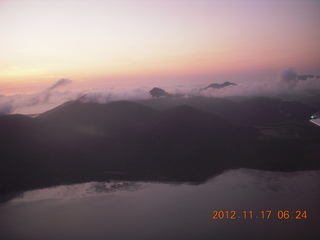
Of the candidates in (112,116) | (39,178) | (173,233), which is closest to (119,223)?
(173,233)

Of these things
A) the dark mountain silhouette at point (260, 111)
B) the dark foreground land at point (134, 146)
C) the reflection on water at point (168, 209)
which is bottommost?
the reflection on water at point (168, 209)

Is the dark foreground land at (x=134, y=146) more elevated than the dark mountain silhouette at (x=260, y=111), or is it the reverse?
the dark mountain silhouette at (x=260, y=111)

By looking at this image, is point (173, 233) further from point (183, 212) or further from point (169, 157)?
point (169, 157)
